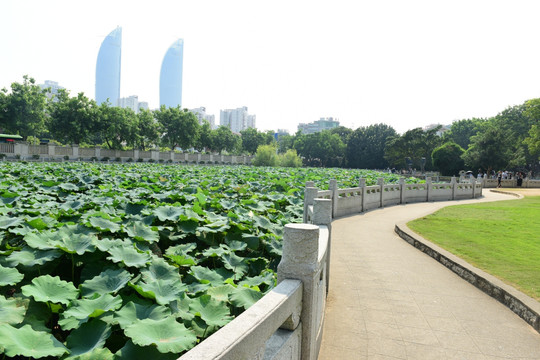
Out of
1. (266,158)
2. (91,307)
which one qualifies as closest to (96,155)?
(266,158)

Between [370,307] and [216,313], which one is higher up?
[216,313]

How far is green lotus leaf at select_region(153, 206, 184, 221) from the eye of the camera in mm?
4512

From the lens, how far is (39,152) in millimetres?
28094

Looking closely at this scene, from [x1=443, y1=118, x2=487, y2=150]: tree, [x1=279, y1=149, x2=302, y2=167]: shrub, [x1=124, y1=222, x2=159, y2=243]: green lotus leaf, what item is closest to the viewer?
[x1=124, y1=222, x2=159, y2=243]: green lotus leaf

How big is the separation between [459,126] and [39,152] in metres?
60.4

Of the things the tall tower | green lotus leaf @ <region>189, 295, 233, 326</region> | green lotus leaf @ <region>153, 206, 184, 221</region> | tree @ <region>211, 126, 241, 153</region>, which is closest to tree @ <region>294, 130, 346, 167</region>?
tree @ <region>211, 126, 241, 153</region>

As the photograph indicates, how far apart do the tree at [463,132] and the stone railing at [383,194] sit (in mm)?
41914

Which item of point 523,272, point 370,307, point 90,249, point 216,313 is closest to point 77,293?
point 90,249

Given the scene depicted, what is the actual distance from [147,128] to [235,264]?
4554cm

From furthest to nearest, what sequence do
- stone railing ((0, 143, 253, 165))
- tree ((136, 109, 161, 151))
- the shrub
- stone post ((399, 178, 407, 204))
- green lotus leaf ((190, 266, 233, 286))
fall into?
tree ((136, 109, 161, 151)) → the shrub → stone railing ((0, 143, 253, 165)) → stone post ((399, 178, 407, 204)) → green lotus leaf ((190, 266, 233, 286))

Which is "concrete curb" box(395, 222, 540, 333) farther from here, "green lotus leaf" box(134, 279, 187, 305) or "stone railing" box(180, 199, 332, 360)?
"green lotus leaf" box(134, 279, 187, 305)

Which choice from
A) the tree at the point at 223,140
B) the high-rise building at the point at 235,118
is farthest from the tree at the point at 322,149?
the high-rise building at the point at 235,118

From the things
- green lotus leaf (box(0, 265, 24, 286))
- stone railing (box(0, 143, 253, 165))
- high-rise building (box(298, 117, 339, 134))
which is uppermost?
high-rise building (box(298, 117, 339, 134))

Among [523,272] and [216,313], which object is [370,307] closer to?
[523,272]
